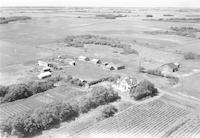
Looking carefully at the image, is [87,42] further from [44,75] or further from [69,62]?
[44,75]

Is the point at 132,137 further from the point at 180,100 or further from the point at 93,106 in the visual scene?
the point at 180,100

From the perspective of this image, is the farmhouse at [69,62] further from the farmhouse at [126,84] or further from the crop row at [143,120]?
the crop row at [143,120]

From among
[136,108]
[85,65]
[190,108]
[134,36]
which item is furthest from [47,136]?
[134,36]

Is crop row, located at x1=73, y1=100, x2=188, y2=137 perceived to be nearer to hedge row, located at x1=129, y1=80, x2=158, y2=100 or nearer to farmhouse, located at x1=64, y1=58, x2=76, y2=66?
hedge row, located at x1=129, y1=80, x2=158, y2=100

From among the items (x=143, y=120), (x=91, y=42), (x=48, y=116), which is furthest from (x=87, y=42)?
(x=48, y=116)

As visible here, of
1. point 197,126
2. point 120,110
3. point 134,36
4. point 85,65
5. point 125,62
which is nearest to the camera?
point 197,126

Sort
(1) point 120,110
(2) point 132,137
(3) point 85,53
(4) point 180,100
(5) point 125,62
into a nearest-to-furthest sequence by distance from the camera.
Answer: (2) point 132,137 → (1) point 120,110 → (4) point 180,100 → (5) point 125,62 → (3) point 85,53

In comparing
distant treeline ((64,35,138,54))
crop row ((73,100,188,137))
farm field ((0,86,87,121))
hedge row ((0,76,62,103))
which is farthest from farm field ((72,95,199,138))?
distant treeline ((64,35,138,54))
